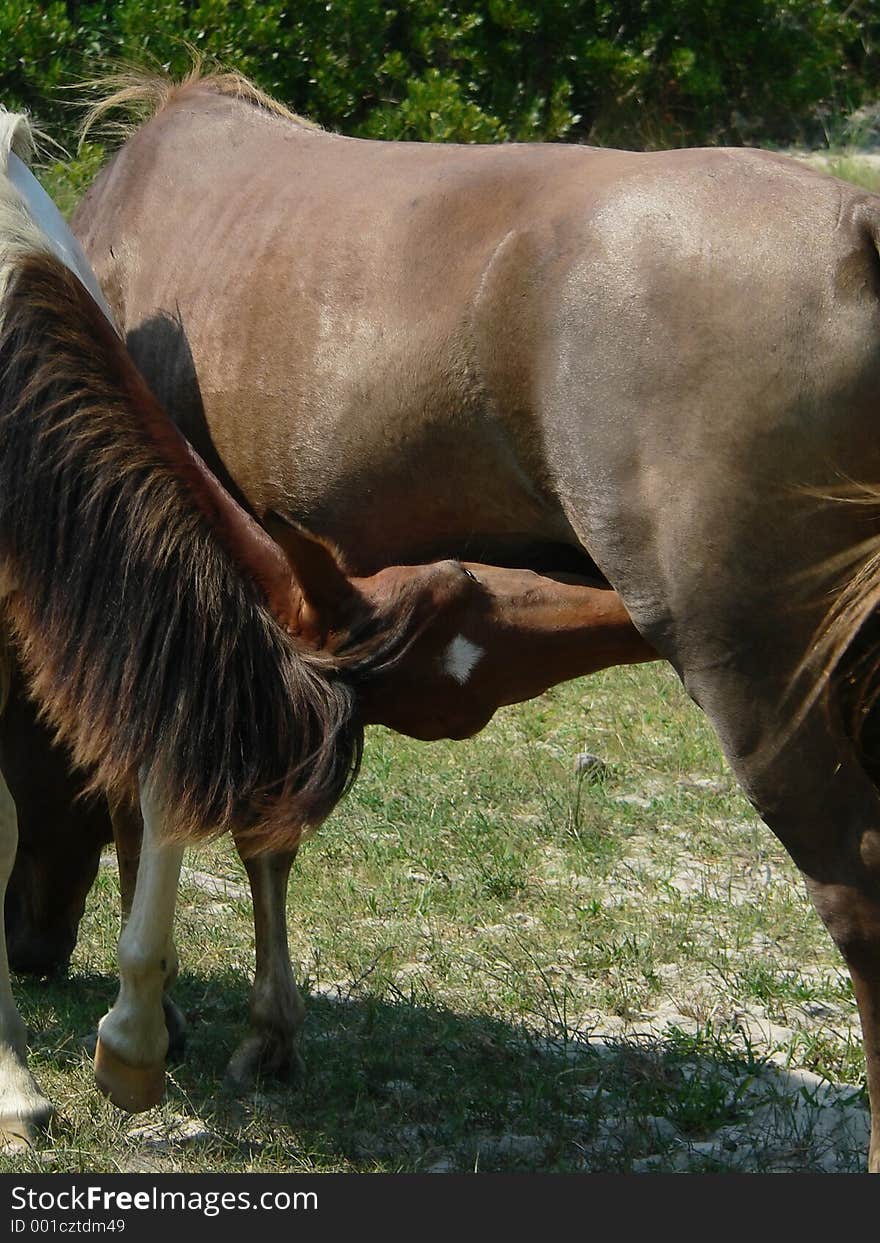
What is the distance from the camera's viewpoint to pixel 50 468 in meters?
2.82

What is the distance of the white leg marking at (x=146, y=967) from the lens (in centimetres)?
314

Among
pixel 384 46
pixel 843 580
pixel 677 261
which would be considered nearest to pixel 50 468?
pixel 677 261

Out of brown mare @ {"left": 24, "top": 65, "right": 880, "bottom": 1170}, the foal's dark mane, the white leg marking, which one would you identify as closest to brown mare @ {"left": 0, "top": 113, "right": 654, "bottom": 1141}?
the foal's dark mane

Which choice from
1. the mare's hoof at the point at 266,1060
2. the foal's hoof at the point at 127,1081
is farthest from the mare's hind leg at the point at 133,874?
the foal's hoof at the point at 127,1081

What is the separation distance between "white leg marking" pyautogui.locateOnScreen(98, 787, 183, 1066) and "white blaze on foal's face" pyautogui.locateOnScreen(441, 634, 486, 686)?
0.69 metres

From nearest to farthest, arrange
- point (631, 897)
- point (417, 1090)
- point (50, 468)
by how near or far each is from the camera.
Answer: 1. point (50, 468)
2. point (417, 1090)
3. point (631, 897)

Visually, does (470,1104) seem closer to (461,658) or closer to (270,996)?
(270,996)

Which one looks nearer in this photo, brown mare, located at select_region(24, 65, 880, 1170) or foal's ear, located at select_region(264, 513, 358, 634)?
brown mare, located at select_region(24, 65, 880, 1170)

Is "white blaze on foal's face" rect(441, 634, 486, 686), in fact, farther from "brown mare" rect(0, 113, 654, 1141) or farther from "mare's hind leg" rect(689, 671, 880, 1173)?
"mare's hind leg" rect(689, 671, 880, 1173)

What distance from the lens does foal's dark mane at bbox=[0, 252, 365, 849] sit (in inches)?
111

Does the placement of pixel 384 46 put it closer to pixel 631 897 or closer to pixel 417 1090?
pixel 631 897

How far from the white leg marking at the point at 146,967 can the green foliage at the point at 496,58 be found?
16.0ft

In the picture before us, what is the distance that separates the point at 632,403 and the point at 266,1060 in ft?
5.90

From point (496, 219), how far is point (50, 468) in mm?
937
